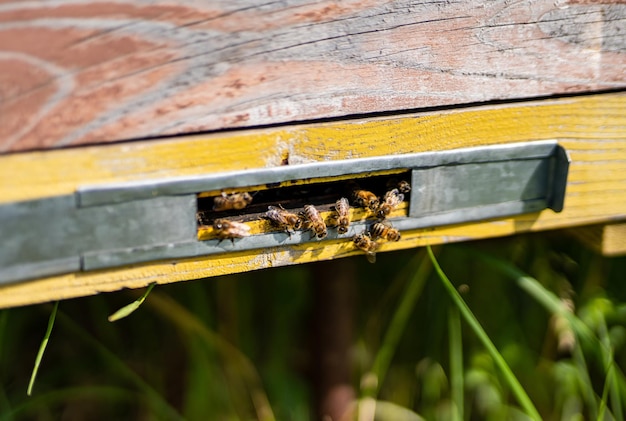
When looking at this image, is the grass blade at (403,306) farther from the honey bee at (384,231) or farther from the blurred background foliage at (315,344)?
the honey bee at (384,231)

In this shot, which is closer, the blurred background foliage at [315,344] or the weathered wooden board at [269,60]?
the weathered wooden board at [269,60]

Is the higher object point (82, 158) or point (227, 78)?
point (227, 78)

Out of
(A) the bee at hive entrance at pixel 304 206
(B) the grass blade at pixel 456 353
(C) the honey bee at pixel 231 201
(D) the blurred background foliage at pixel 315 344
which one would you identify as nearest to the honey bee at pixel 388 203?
(A) the bee at hive entrance at pixel 304 206

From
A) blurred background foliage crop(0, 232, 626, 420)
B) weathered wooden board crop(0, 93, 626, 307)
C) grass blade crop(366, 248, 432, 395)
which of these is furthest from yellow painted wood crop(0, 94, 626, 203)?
blurred background foliage crop(0, 232, 626, 420)

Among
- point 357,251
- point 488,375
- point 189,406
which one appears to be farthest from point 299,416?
point 357,251

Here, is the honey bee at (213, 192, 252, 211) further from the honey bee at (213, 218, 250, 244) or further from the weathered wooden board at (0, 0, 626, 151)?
the weathered wooden board at (0, 0, 626, 151)

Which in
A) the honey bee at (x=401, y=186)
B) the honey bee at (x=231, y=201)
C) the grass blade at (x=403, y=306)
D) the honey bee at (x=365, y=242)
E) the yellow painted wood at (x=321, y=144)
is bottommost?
the grass blade at (x=403, y=306)

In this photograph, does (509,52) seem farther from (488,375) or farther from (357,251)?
(488,375)

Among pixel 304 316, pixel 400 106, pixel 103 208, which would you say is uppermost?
pixel 400 106
